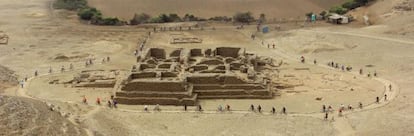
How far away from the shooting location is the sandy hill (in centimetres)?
7412

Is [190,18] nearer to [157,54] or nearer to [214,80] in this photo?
[157,54]

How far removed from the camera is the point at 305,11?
74.1 m

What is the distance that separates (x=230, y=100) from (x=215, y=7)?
144 feet

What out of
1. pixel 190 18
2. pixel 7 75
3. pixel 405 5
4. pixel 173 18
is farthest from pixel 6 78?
pixel 405 5

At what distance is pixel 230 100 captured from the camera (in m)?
34.4

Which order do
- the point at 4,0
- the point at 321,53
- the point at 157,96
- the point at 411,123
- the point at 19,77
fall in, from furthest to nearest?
the point at 4,0
the point at 321,53
the point at 19,77
the point at 157,96
the point at 411,123

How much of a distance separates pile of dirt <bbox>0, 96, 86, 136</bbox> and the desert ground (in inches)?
2.6

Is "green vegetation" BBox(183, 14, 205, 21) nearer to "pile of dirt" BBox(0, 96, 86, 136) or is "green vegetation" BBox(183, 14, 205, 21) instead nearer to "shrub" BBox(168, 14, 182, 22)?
"shrub" BBox(168, 14, 182, 22)

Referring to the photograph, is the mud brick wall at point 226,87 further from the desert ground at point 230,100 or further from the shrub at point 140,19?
the shrub at point 140,19

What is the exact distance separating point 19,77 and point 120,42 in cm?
1605

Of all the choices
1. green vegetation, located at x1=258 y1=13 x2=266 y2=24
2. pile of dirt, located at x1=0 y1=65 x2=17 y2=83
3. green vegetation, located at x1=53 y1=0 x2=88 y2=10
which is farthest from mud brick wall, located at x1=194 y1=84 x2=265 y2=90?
green vegetation, located at x1=53 y1=0 x2=88 y2=10

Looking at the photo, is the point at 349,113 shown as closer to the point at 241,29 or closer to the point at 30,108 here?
the point at 30,108

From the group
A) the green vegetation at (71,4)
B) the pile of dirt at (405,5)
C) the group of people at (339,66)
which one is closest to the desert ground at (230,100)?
the pile of dirt at (405,5)

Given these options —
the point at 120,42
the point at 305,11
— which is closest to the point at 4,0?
the point at 120,42
